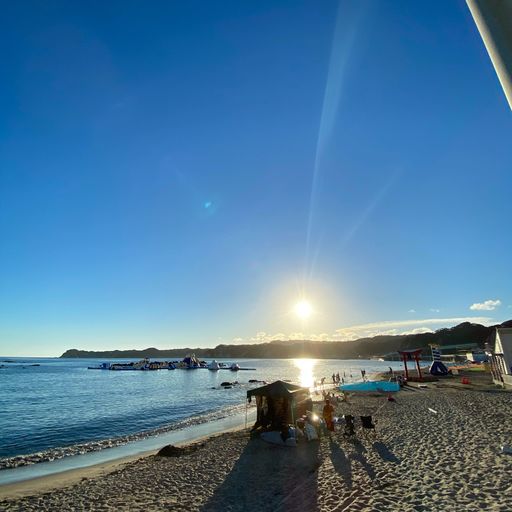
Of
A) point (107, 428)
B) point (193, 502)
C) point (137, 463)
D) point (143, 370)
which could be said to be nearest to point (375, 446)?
point (193, 502)

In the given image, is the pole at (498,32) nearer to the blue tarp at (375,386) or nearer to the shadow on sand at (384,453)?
the shadow on sand at (384,453)

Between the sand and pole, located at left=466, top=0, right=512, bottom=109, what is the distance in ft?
32.9

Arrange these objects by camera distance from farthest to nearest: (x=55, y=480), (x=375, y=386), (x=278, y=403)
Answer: (x=375, y=386)
(x=278, y=403)
(x=55, y=480)

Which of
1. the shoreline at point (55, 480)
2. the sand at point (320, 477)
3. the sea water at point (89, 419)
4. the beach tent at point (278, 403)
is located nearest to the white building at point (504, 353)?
the sand at point (320, 477)

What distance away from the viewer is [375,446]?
15938 mm

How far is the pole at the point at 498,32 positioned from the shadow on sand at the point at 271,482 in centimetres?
1056

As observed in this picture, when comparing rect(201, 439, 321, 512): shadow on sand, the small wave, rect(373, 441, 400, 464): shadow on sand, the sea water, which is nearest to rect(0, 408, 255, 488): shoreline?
the small wave

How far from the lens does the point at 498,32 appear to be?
11.6 feet

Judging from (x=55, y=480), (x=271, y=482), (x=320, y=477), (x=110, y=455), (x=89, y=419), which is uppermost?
(x=320, y=477)

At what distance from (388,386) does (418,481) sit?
98.7 feet

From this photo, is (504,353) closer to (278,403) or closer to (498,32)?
(278,403)

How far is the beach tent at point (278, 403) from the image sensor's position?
18.9m

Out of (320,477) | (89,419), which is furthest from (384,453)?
(89,419)

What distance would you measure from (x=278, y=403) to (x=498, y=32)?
19716 millimetres
